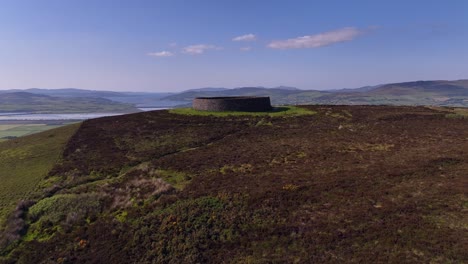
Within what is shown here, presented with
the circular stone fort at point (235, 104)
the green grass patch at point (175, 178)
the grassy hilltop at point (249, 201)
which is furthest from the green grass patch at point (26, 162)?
the circular stone fort at point (235, 104)

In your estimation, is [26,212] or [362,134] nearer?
[26,212]

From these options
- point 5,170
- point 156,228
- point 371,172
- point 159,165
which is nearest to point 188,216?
point 156,228

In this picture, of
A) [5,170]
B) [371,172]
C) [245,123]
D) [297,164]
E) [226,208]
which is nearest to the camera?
[226,208]

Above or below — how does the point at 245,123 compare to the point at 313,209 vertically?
above

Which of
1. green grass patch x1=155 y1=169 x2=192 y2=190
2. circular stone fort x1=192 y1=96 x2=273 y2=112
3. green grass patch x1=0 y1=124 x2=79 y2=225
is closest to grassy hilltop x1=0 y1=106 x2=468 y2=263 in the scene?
green grass patch x1=155 y1=169 x2=192 y2=190

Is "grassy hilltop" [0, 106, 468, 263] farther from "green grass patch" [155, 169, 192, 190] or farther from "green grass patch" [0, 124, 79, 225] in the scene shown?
"green grass patch" [0, 124, 79, 225]

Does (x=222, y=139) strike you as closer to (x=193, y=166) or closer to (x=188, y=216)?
(x=193, y=166)
